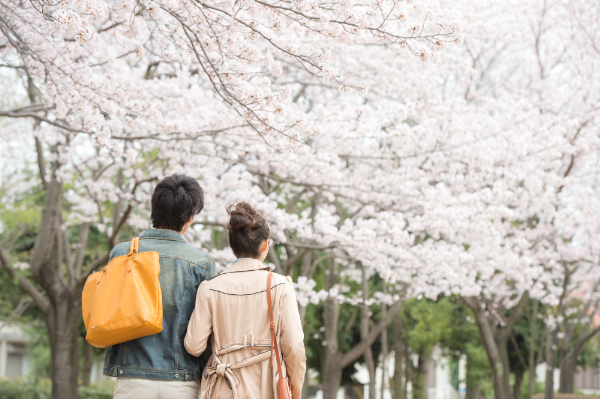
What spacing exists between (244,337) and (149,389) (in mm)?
375

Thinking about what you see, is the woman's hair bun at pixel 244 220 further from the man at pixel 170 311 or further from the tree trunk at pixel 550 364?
the tree trunk at pixel 550 364

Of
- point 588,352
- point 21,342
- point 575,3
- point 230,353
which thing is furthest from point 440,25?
point 21,342

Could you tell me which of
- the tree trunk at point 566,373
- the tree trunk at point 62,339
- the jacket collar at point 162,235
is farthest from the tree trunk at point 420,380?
the jacket collar at point 162,235

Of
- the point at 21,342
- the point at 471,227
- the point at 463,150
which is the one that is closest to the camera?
the point at 471,227

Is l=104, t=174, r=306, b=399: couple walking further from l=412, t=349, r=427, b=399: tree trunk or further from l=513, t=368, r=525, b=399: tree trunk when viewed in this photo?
l=513, t=368, r=525, b=399: tree trunk

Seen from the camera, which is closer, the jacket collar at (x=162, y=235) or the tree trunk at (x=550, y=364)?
the jacket collar at (x=162, y=235)

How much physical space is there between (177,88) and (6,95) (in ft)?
19.0

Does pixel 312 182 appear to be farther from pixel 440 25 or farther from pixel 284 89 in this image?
pixel 440 25

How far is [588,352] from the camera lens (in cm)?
1698

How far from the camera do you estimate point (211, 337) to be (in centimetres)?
213

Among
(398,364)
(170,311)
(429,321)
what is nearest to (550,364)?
(429,321)

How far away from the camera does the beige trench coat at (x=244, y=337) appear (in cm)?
201

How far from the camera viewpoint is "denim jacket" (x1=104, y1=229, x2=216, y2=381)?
1993 millimetres

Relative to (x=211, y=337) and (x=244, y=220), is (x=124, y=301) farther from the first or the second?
(x=244, y=220)
